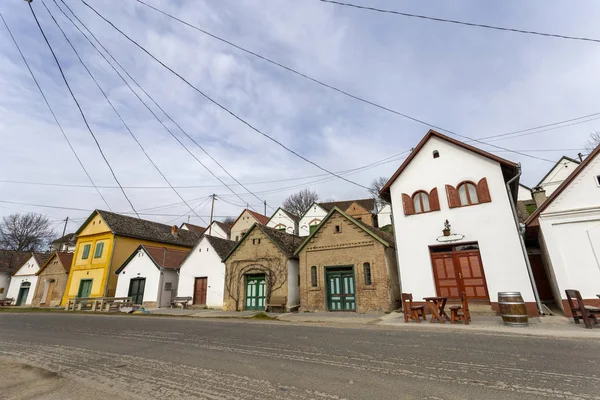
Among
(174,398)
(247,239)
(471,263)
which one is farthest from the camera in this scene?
(247,239)

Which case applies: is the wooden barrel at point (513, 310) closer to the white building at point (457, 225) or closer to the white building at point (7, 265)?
the white building at point (457, 225)

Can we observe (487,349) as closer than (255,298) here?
Yes

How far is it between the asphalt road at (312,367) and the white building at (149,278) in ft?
51.3

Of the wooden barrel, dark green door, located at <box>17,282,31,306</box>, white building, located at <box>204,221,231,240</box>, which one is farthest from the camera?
white building, located at <box>204,221,231,240</box>

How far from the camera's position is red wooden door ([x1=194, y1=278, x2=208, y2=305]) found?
22531mm

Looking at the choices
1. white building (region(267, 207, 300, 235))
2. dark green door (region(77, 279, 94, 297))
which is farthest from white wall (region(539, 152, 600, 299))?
dark green door (region(77, 279, 94, 297))

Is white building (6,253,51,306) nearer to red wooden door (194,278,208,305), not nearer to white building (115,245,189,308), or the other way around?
white building (115,245,189,308)

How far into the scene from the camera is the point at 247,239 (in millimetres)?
21406

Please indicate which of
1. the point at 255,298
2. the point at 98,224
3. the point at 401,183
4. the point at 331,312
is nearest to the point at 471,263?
the point at 401,183

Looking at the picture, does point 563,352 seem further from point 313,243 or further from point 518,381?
point 313,243

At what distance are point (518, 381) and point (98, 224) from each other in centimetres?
3630

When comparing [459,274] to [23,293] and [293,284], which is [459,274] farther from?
[23,293]

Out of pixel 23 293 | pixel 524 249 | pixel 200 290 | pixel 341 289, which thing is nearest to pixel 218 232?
pixel 23 293

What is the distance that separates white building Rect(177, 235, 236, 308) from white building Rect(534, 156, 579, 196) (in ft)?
131
